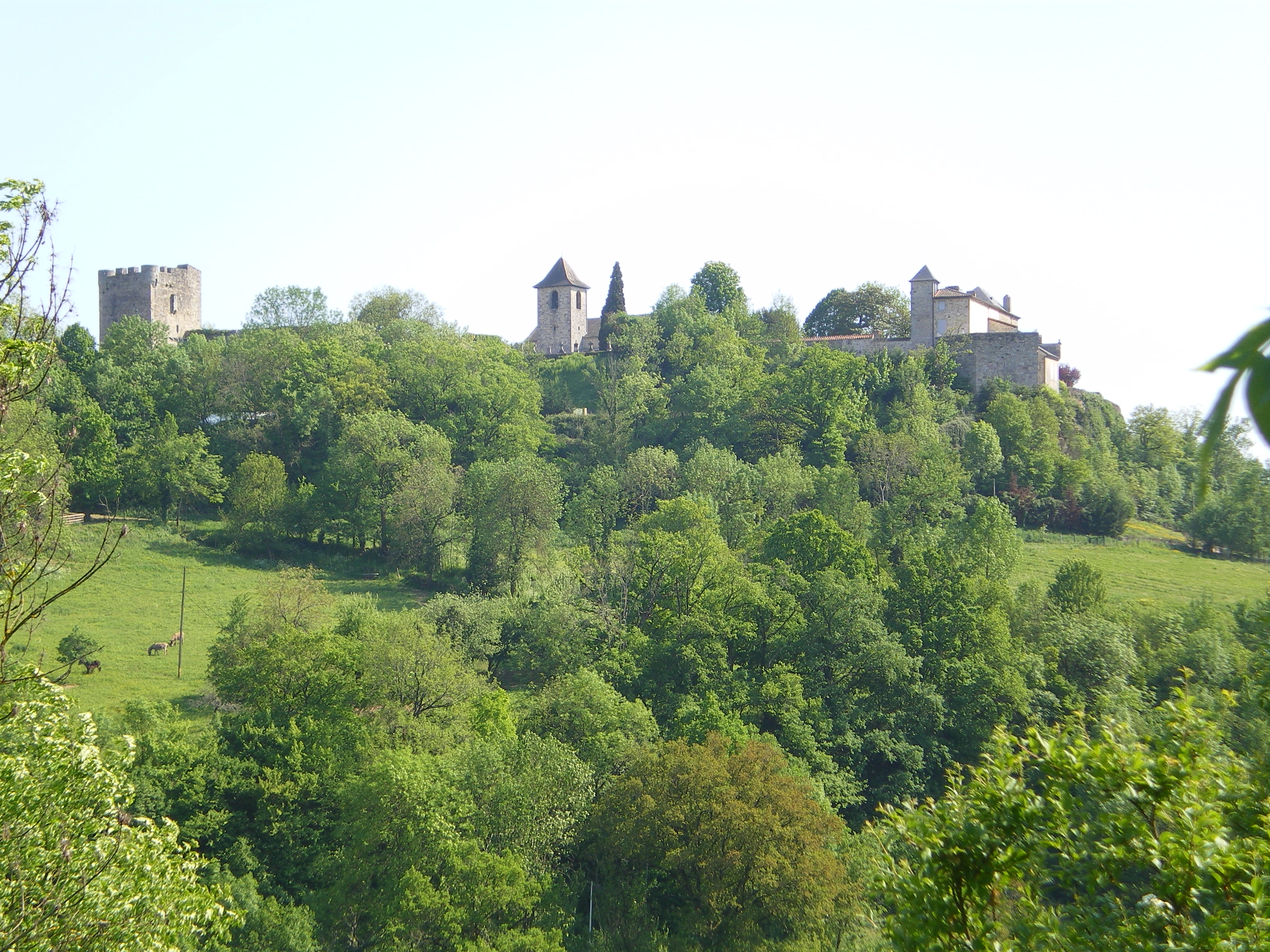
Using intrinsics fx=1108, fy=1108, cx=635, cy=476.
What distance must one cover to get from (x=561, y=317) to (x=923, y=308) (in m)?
24.9

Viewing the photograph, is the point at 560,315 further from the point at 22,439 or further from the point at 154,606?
the point at 22,439

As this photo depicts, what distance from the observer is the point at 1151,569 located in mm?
46188

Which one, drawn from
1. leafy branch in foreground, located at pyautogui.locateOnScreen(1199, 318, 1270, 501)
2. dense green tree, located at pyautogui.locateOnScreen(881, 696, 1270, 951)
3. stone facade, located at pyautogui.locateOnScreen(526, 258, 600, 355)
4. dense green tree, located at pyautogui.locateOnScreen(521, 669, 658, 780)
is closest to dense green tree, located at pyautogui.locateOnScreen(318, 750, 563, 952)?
dense green tree, located at pyautogui.locateOnScreen(521, 669, 658, 780)

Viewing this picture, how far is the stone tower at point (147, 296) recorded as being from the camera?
2874 inches

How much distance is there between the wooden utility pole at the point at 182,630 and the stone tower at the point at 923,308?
Result: 39430 mm

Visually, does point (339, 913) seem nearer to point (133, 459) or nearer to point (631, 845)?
point (631, 845)

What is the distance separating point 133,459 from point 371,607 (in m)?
22.9

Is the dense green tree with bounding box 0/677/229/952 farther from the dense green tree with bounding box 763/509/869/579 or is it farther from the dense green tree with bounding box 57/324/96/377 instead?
the dense green tree with bounding box 57/324/96/377

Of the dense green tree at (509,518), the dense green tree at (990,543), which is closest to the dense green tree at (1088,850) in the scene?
the dense green tree at (990,543)

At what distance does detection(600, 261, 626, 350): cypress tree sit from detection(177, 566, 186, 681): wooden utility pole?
34.0 m

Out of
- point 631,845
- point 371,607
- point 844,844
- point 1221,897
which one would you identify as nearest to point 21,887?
point 1221,897

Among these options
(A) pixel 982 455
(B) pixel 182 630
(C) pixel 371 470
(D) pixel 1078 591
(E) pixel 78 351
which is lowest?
(B) pixel 182 630

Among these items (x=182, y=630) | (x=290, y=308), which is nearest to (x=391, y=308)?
(x=290, y=308)

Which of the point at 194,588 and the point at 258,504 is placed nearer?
the point at 194,588
